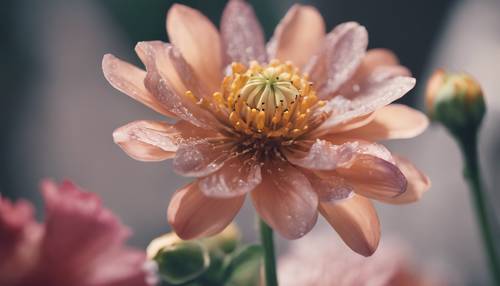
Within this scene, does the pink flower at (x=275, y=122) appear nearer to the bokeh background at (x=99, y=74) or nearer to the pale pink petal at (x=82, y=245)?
the pale pink petal at (x=82, y=245)

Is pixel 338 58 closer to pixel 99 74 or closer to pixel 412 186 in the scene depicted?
pixel 412 186

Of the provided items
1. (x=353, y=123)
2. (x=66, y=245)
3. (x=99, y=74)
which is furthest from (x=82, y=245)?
(x=99, y=74)

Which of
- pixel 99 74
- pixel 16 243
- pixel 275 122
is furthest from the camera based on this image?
pixel 99 74

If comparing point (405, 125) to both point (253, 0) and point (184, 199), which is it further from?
point (253, 0)

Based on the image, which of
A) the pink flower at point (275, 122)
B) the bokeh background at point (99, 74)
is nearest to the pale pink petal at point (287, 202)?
the pink flower at point (275, 122)

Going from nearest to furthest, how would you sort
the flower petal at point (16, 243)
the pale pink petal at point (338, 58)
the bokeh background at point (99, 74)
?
the flower petal at point (16, 243) → the pale pink petal at point (338, 58) → the bokeh background at point (99, 74)

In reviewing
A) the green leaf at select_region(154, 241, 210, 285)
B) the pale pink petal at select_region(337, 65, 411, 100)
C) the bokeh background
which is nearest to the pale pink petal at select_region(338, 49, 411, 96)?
the pale pink petal at select_region(337, 65, 411, 100)
